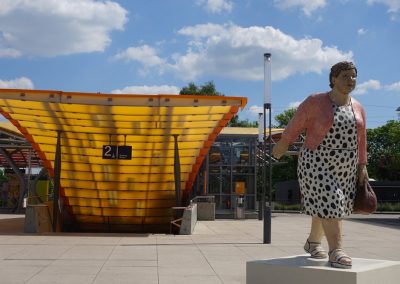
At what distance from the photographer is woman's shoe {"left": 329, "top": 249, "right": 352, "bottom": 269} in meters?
5.23

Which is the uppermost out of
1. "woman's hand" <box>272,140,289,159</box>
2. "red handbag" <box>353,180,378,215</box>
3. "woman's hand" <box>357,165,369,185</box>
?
"woman's hand" <box>272,140,289,159</box>

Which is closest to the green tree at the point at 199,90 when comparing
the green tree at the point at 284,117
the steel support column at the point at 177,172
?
the green tree at the point at 284,117

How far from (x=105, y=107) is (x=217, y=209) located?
1394cm

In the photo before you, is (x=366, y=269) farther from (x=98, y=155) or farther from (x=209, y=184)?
(x=209, y=184)

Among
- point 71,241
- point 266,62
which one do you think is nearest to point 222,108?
point 266,62

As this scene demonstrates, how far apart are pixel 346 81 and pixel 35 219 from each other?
12.2m

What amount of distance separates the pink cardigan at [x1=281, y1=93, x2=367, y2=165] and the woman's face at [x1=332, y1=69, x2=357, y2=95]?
18 cm

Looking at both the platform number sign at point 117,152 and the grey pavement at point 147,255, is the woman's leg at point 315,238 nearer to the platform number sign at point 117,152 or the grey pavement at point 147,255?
the grey pavement at point 147,255

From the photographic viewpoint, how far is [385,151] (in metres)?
56.8

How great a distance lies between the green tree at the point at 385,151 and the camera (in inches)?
2181

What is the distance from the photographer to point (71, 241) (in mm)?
13102

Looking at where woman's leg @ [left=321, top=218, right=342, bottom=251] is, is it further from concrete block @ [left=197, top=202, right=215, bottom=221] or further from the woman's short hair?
concrete block @ [left=197, top=202, right=215, bottom=221]

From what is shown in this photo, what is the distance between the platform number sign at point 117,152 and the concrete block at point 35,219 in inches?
103

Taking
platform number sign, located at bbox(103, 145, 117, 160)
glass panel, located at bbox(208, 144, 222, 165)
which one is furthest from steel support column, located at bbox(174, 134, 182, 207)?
glass panel, located at bbox(208, 144, 222, 165)
